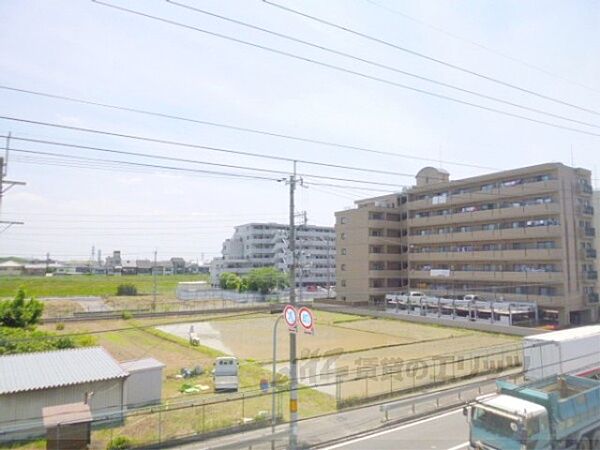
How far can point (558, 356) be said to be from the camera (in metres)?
16.9

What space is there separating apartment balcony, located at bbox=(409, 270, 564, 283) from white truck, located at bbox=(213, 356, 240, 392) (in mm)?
30437

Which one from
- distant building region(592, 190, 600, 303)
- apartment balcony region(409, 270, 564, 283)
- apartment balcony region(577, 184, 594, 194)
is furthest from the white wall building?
apartment balcony region(577, 184, 594, 194)

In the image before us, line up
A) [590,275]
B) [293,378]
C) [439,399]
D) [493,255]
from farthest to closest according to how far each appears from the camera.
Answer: [493,255] → [590,275] → [439,399] → [293,378]

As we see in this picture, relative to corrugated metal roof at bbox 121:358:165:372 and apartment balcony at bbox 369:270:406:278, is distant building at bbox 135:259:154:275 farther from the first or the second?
corrugated metal roof at bbox 121:358:165:372

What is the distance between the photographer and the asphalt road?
456 inches

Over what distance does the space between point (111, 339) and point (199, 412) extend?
20.6m

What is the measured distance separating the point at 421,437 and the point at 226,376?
9.56 metres

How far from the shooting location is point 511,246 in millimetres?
40062

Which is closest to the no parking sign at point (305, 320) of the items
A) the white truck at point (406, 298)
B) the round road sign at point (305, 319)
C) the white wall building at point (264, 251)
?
the round road sign at point (305, 319)

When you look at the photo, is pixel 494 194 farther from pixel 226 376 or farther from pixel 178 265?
pixel 178 265

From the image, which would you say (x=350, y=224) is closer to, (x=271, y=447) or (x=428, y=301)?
(x=428, y=301)

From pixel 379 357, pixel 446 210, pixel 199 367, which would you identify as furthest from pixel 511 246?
pixel 199 367

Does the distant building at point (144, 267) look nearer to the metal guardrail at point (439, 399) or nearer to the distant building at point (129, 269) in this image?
the distant building at point (129, 269)

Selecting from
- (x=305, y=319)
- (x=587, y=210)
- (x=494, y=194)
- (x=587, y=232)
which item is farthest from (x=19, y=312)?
(x=587, y=210)
